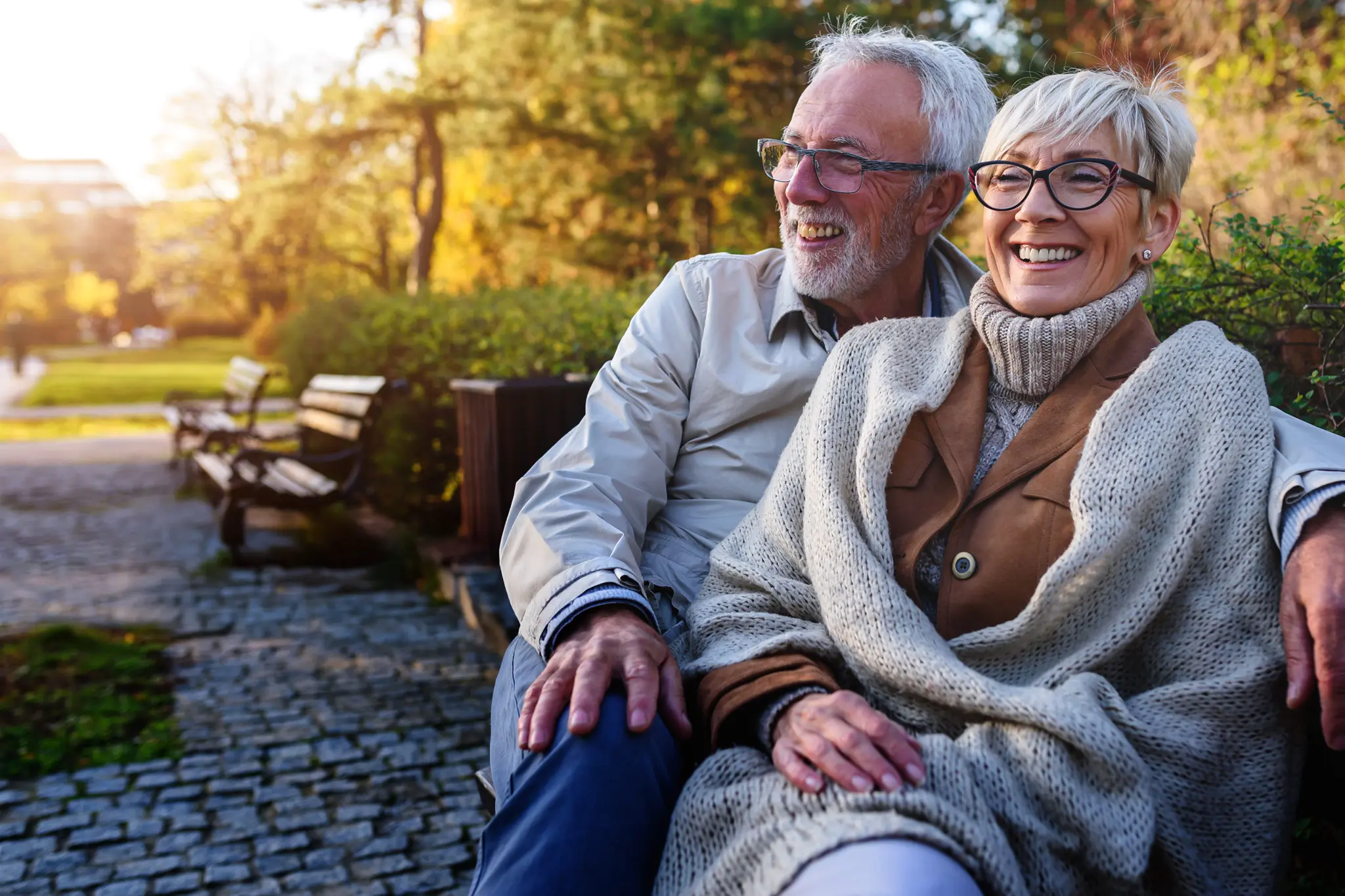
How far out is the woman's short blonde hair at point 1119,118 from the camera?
2.16 m

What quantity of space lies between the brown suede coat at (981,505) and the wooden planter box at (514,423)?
11.1ft

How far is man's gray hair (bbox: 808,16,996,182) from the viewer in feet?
10.0

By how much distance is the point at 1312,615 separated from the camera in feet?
5.71

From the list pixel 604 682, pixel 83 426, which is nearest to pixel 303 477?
pixel 604 682

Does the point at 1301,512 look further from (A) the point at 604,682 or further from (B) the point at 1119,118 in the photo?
(A) the point at 604,682

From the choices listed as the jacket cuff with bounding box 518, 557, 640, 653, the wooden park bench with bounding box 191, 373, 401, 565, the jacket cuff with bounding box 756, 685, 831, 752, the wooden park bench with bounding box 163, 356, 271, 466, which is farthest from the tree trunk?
the jacket cuff with bounding box 756, 685, 831, 752

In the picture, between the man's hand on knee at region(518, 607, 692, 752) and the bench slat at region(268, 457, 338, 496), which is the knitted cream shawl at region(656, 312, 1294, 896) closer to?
the man's hand on knee at region(518, 607, 692, 752)

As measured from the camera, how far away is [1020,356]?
7.18ft

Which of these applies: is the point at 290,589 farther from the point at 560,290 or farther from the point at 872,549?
the point at 872,549

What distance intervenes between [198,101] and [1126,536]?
45554 millimetres

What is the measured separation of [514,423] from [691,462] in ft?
9.18

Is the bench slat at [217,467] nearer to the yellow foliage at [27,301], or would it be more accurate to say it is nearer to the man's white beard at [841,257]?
the man's white beard at [841,257]

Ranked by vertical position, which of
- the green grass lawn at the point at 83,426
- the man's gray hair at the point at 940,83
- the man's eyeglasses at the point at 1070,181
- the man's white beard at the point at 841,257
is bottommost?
the green grass lawn at the point at 83,426

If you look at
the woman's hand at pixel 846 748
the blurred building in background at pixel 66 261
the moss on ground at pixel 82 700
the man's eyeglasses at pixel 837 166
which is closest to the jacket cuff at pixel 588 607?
the woman's hand at pixel 846 748
